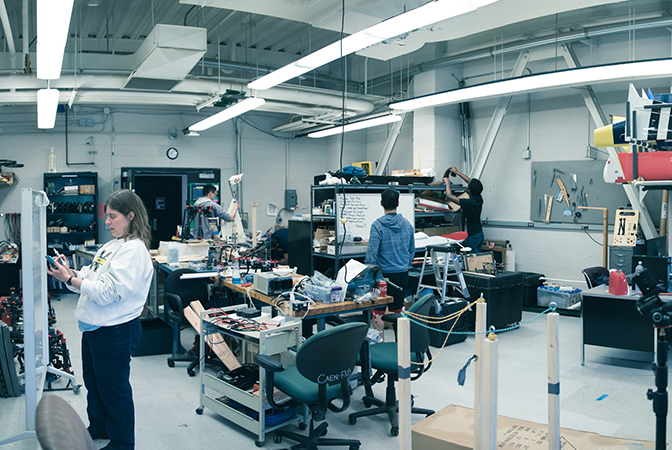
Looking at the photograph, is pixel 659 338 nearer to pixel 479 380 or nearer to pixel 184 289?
pixel 479 380

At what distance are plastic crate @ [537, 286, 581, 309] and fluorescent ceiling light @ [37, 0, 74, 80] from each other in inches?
241

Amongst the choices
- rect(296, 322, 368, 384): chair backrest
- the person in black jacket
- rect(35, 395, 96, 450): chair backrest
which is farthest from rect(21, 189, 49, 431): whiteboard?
the person in black jacket

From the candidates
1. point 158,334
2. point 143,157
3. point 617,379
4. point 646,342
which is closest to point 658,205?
point 646,342

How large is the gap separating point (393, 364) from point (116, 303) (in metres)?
1.66

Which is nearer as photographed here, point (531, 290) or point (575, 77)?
point (575, 77)

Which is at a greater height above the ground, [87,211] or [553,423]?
[87,211]

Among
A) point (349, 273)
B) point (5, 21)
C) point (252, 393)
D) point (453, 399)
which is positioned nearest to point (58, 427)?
point (252, 393)

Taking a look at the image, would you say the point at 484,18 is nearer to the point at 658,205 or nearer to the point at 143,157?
the point at 658,205

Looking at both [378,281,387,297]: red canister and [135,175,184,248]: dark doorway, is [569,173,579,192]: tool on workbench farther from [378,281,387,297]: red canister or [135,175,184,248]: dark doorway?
[135,175,184,248]: dark doorway

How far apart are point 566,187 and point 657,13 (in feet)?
7.83

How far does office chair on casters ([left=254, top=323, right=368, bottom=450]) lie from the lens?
2503 mm

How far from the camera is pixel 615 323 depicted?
4.37m

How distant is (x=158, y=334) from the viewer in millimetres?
4730

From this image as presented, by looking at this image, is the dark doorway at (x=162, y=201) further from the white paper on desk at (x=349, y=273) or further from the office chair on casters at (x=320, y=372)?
the office chair on casters at (x=320, y=372)
